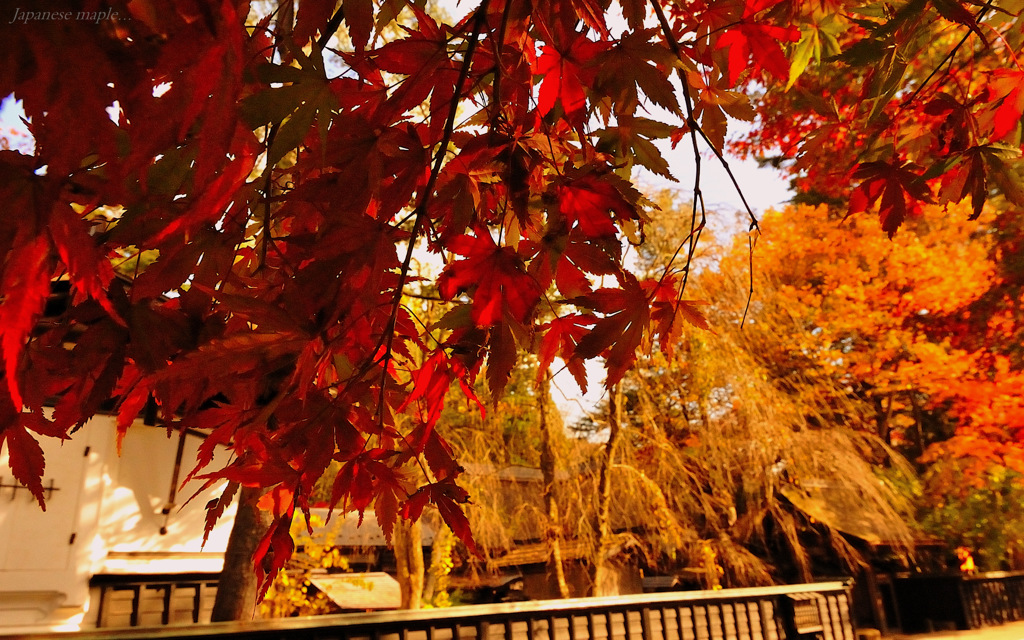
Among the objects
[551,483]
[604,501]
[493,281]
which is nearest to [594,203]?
[493,281]

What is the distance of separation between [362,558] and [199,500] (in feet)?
9.00

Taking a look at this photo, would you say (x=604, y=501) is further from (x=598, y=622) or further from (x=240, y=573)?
(x=240, y=573)

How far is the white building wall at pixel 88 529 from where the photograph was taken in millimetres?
3543

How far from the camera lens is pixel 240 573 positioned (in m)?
2.73

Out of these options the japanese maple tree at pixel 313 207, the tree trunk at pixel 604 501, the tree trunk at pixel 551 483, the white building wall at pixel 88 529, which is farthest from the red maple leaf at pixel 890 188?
the tree trunk at pixel 551 483

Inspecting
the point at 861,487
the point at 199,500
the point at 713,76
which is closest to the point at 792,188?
the point at 861,487

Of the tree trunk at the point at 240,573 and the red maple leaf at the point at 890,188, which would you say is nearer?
the red maple leaf at the point at 890,188

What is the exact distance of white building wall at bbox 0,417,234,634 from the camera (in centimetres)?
354

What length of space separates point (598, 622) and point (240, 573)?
5.26ft

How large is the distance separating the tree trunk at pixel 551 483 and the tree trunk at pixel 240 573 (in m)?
3.38

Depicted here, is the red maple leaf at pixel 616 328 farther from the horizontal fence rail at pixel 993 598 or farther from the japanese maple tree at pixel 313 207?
the horizontal fence rail at pixel 993 598

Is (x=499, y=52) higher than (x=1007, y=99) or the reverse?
the reverse

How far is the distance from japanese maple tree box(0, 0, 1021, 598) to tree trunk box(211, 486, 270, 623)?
6.86ft

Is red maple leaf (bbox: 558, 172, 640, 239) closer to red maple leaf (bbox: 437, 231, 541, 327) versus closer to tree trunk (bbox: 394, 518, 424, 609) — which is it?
red maple leaf (bbox: 437, 231, 541, 327)
